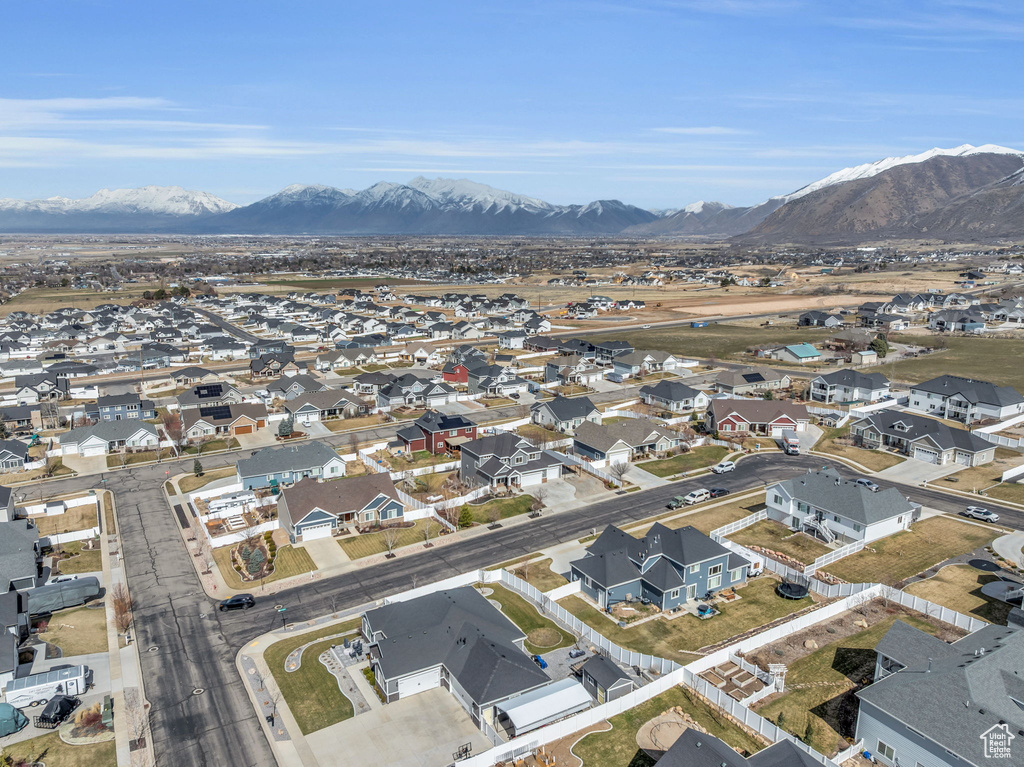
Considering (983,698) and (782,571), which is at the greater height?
(983,698)

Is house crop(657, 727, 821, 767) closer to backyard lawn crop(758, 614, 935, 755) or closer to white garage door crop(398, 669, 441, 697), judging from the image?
backyard lawn crop(758, 614, 935, 755)

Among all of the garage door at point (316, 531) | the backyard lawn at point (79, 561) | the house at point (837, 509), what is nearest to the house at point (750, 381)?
the house at point (837, 509)

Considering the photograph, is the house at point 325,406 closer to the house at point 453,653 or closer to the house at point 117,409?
the house at point 117,409

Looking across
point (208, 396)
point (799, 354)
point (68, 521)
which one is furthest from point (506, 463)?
point (799, 354)

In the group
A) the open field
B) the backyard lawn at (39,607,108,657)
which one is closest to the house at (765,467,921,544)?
the backyard lawn at (39,607,108,657)

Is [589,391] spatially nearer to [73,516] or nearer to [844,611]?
[844,611]

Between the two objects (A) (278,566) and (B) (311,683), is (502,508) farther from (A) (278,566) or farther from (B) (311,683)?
(B) (311,683)

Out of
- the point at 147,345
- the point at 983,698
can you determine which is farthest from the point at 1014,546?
the point at 147,345

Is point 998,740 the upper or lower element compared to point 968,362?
lower
